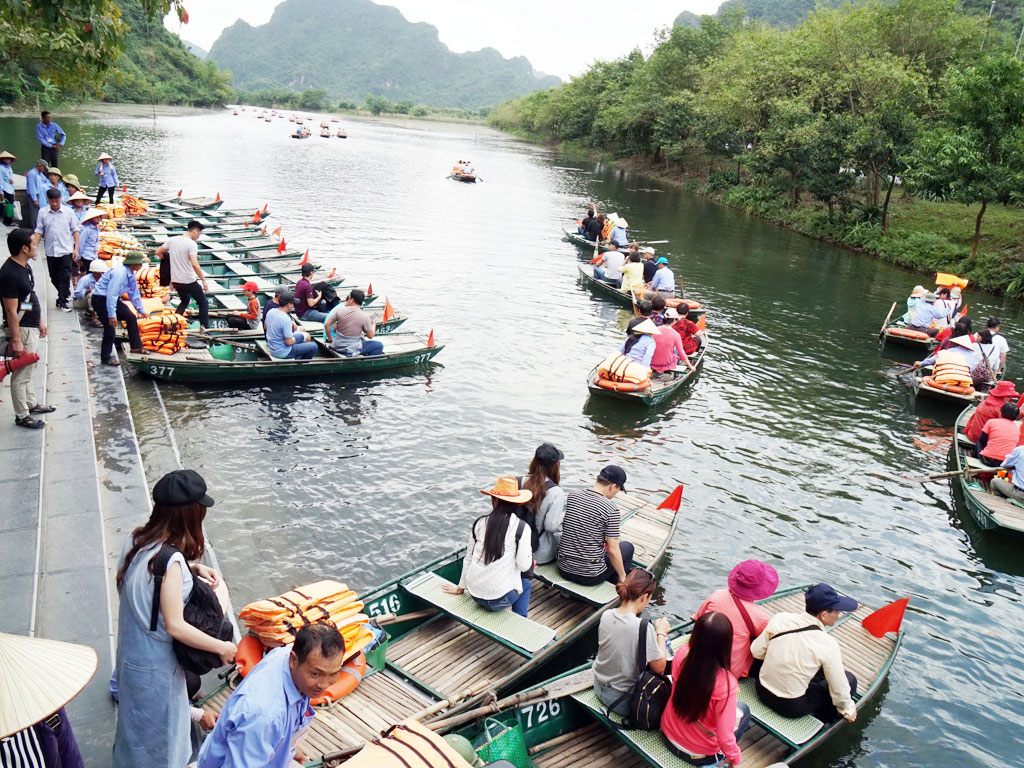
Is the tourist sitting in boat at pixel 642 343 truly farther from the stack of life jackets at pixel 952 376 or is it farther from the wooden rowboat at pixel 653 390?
the stack of life jackets at pixel 952 376

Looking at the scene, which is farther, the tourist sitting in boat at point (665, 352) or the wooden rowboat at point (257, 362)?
the tourist sitting in boat at point (665, 352)

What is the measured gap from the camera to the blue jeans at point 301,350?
44.5ft

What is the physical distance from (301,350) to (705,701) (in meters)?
10.3

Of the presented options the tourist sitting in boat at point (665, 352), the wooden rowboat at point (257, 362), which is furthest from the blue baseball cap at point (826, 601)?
the wooden rowboat at point (257, 362)

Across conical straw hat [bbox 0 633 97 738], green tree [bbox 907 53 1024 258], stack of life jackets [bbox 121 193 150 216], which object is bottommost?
conical straw hat [bbox 0 633 97 738]

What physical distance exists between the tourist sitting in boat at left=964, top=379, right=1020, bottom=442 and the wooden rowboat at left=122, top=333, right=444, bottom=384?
10.2 m

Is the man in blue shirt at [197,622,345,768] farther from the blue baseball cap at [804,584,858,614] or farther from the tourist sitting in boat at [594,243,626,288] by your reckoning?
the tourist sitting in boat at [594,243,626,288]

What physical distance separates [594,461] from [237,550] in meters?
5.96

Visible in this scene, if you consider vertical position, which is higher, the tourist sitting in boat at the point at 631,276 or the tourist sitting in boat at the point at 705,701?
the tourist sitting in boat at the point at 631,276

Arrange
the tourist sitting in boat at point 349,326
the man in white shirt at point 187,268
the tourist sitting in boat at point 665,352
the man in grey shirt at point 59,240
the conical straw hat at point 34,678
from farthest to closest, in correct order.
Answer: the tourist sitting in boat at point 665,352 < the tourist sitting in boat at point 349,326 < the man in white shirt at point 187,268 < the man in grey shirt at point 59,240 < the conical straw hat at point 34,678

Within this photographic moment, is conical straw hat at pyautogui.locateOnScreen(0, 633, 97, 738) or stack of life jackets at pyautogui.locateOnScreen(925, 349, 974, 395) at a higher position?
conical straw hat at pyautogui.locateOnScreen(0, 633, 97, 738)

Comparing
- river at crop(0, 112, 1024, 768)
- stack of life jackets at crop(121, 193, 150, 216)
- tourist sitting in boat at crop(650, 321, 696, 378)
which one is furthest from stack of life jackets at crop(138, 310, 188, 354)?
stack of life jackets at crop(121, 193, 150, 216)

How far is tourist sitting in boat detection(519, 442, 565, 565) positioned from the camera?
766cm

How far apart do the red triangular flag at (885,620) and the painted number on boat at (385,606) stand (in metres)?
5.20
